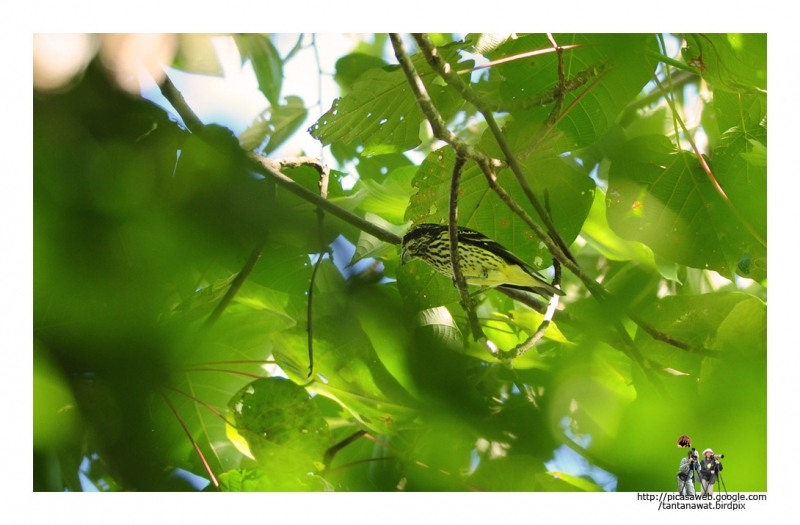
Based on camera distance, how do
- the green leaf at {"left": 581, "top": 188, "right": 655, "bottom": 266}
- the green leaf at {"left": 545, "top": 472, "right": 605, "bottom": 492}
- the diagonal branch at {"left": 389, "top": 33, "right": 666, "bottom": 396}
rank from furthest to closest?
the green leaf at {"left": 581, "top": 188, "right": 655, "bottom": 266}, the green leaf at {"left": 545, "top": 472, "right": 605, "bottom": 492}, the diagonal branch at {"left": 389, "top": 33, "right": 666, "bottom": 396}

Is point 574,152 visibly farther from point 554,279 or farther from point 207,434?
point 207,434

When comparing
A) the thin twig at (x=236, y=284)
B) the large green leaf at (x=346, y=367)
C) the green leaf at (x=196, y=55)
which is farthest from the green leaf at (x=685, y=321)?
the green leaf at (x=196, y=55)

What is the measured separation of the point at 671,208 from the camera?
3.42 feet

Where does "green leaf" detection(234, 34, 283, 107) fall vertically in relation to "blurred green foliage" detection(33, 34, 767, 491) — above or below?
above

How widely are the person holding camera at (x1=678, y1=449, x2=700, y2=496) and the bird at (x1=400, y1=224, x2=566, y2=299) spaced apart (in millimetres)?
275

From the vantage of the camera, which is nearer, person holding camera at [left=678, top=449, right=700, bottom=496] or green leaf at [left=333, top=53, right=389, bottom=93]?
person holding camera at [left=678, top=449, right=700, bottom=496]

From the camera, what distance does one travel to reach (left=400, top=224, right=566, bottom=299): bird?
94 centimetres

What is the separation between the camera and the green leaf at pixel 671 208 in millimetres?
1033

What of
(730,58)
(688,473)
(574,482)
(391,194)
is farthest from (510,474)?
(730,58)

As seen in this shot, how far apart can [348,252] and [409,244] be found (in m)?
0.10

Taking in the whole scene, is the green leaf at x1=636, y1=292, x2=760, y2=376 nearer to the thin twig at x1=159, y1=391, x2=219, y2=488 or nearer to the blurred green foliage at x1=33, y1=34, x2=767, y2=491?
the blurred green foliage at x1=33, y1=34, x2=767, y2=491

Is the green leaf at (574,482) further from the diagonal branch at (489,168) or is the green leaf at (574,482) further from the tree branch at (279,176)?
the tree branch at (279,176)

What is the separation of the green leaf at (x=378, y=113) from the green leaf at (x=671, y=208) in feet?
1.07

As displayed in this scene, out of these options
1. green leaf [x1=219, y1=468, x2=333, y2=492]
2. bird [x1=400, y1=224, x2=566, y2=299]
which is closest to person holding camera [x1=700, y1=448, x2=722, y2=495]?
bird [x1=400, y1=224, x2=566, y2=299]
